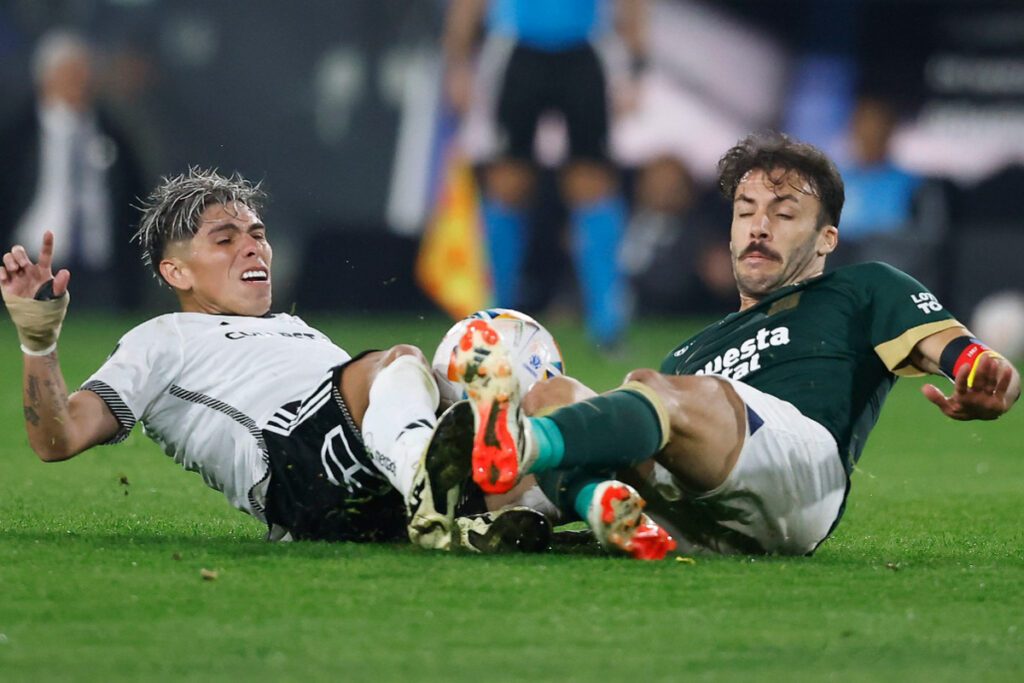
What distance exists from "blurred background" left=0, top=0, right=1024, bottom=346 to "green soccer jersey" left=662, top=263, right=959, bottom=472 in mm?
8782

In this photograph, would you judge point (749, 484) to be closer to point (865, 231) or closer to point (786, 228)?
point (786, 228)

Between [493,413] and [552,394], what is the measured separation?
54 cm

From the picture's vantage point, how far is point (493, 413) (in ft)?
11.4

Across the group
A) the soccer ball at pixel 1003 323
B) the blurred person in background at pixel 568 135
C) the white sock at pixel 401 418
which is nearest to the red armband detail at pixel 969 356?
the white sock at pixel 401 418

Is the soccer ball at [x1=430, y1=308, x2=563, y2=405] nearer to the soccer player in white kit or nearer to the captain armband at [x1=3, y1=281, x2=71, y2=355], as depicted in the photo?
the soccer player in white kit

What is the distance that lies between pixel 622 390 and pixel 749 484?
1.24ft

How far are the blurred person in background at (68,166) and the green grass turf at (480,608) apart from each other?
8359 mm

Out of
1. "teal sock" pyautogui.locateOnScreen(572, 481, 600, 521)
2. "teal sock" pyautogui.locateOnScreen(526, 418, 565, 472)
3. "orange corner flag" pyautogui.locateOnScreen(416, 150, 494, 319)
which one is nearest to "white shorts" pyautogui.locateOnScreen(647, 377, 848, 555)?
"teal sock" pyautogui.locateOnScreen(572, 481, 600, 521)

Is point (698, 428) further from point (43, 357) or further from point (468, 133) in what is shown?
point (468, 133)

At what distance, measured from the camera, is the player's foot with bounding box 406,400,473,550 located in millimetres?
3656

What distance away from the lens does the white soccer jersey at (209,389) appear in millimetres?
4305

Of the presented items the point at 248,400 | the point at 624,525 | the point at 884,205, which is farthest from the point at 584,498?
the point at 884,205

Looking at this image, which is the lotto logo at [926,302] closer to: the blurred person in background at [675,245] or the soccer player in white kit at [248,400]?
the soccer player in white kit at [248,400]

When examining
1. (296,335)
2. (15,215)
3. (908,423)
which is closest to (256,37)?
(15,215)
